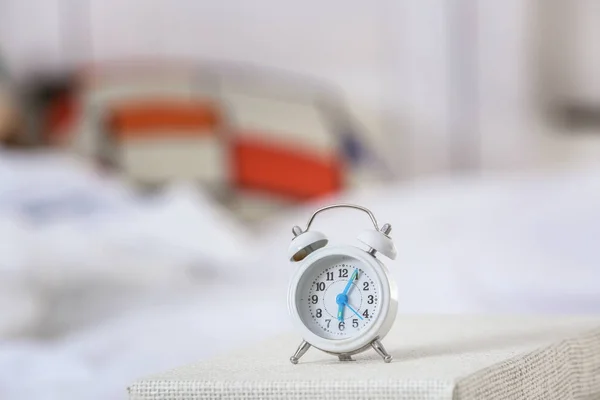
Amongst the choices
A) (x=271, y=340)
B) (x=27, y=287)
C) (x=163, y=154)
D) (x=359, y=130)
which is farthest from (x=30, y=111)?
(x=271, y=340)

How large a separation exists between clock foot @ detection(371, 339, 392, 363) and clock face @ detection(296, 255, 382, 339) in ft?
0.04

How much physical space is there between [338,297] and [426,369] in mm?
104

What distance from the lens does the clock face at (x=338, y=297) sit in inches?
24.1

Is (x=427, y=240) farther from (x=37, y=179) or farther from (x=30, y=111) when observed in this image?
(x=30, y=111)

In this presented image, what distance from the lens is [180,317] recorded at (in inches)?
46.2

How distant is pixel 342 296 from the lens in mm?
620

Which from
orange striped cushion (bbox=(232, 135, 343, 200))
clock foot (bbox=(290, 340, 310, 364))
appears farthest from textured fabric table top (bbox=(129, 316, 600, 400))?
orange striped cushion (bbox=(232, 135, 343, 200))

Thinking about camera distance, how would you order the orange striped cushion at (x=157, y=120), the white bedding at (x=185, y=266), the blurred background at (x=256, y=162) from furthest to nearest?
the orange striped cushion at (x=157, y=120), the blurred background at (x=256, y=162), the white bedding at (x=185, y=266)

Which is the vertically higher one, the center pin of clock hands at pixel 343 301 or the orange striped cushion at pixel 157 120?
the orange striped cushion at pixel 157 120

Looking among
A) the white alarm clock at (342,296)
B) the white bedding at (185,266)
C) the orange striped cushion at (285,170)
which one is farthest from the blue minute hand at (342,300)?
the orange striped cushion at (285,170)

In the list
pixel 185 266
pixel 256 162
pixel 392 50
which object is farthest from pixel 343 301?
pixel 392 50

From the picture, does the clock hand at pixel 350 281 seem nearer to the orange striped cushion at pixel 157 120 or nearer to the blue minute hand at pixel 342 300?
the blue minute hand at pixel 342 300

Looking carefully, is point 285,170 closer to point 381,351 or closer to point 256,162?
point 256,162

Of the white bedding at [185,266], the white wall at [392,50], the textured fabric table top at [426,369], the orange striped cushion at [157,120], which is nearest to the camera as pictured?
the textured fabric table top at [426,369]
